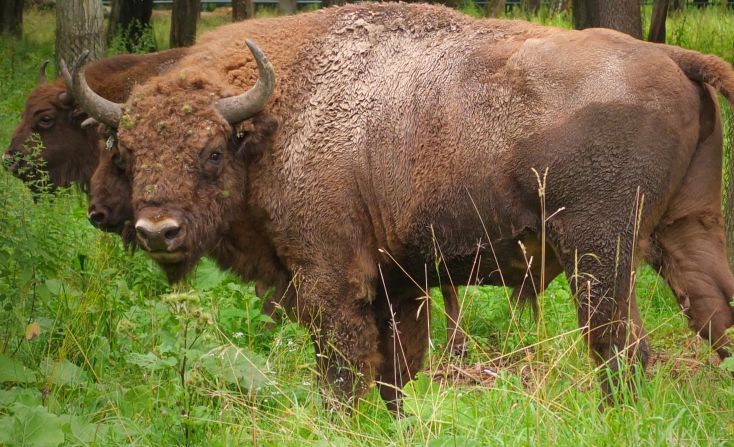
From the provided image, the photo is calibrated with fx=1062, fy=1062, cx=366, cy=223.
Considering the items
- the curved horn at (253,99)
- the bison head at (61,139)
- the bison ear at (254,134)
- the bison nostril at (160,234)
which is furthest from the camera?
the bison head at (61,139)

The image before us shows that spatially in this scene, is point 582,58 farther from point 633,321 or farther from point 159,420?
point 159,420

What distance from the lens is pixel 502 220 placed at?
18.0 feet

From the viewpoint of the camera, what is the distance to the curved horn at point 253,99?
18.5ft

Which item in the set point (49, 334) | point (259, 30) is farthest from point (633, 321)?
point (49, 334)

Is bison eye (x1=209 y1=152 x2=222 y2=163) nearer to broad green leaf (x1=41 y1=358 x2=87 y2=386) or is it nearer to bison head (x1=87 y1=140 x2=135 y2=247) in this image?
bison head (x1=87 y1=140 x2=135 y2=247)

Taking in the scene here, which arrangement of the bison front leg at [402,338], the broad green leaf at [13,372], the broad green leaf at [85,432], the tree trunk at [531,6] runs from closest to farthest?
the broad green leaf at [85,432] → the broad green leaf at [13,372] → the bison front leg at [402,338] → the tree trunk at [531,6]

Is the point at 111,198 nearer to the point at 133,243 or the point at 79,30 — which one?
the point at 133,243

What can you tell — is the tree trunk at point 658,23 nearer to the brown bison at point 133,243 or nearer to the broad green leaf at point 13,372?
the brown bison at point 133,243

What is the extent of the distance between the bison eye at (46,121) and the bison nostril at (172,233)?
3.42 meters

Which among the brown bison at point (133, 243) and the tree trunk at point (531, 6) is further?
the tree trunk at point (531, 6)

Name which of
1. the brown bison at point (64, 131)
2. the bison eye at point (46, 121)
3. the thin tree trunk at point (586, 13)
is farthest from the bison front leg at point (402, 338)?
the thin tree trunk at point (586, 13)

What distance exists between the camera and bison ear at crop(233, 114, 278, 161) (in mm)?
5738

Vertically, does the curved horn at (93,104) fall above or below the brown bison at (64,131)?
→ above

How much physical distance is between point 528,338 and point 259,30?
273cm
